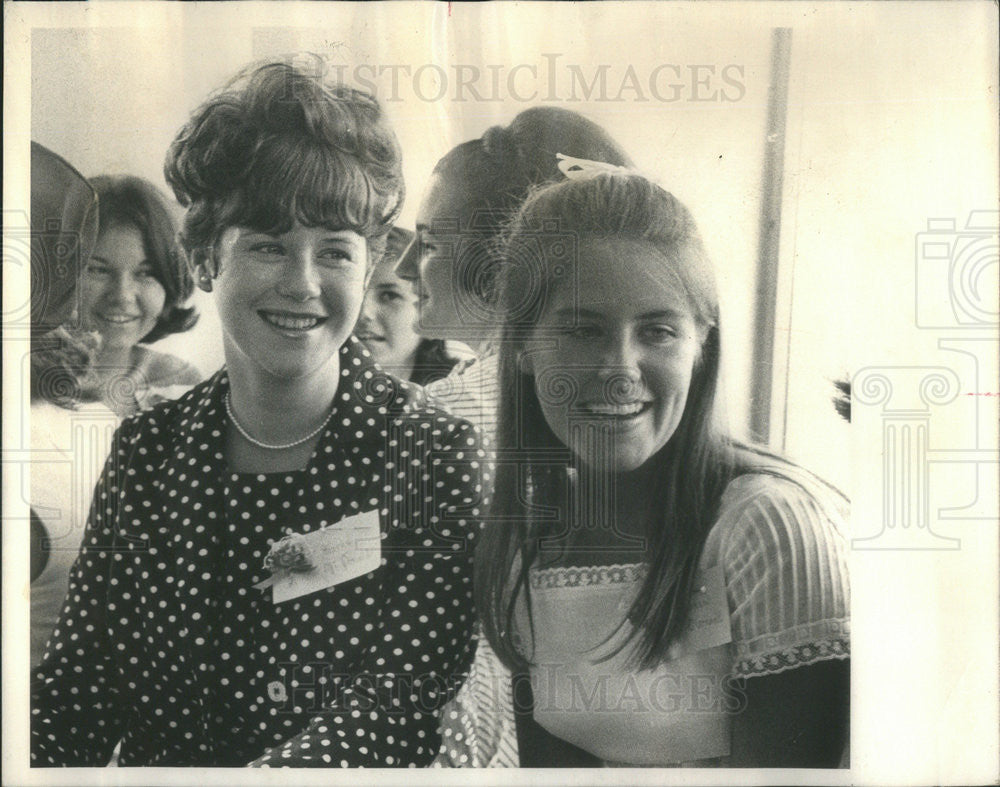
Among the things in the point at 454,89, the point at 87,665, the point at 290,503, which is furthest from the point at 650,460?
the point at 87,665

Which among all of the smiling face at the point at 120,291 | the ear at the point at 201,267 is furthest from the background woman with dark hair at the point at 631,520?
the smiling face at the point at 120,291

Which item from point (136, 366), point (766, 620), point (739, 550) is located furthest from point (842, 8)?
point (136, 366)

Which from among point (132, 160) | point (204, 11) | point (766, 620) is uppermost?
point (204, 11)

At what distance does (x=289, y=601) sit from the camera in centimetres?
185

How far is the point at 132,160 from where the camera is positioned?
188cm

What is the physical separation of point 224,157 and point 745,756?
1581 mm

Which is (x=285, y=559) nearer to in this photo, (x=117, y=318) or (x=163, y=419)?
(x=163, y=419)

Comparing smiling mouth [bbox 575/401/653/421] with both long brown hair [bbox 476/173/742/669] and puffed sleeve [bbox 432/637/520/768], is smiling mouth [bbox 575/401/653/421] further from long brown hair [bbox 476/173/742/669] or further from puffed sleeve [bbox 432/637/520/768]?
puffed sleeve [bbox 432/637/520/768]

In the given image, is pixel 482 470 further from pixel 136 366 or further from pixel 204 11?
pixel 204 11

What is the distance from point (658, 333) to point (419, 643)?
769mm

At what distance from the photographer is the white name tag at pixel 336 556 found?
6.03 ft

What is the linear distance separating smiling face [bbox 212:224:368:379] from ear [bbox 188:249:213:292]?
0.06 feet

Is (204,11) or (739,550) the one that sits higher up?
(204,11)

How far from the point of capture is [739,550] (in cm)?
185
